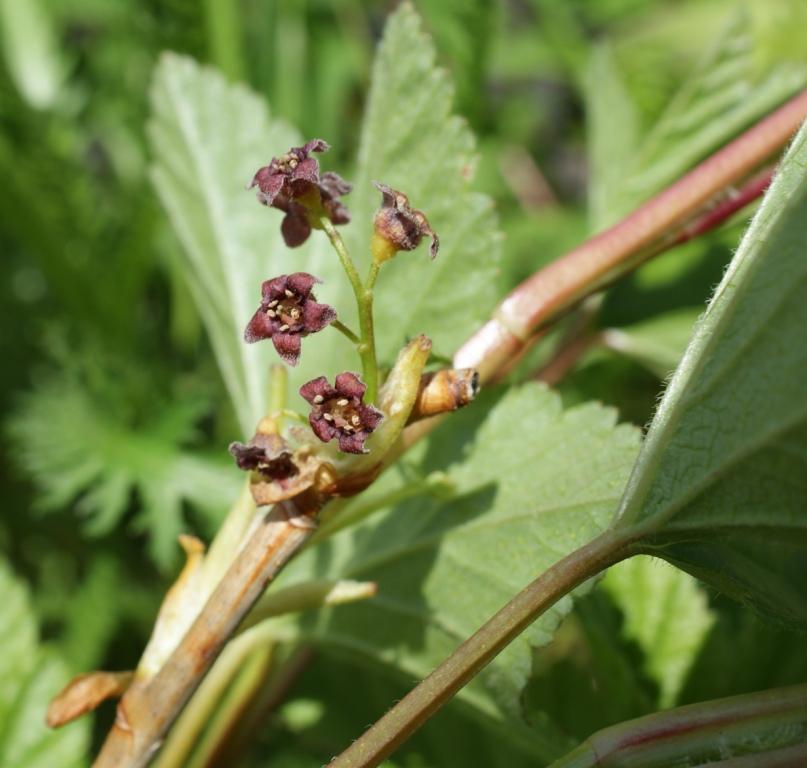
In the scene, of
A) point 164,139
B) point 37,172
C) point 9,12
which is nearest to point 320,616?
point 164,139

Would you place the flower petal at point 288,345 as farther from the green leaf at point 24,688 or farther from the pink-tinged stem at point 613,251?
the green leaf at point 24,688

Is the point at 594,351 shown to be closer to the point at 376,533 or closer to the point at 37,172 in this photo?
the point at 376,533

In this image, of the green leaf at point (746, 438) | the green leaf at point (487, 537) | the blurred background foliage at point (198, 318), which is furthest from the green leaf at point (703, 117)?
the green leaf at point (746, 438)

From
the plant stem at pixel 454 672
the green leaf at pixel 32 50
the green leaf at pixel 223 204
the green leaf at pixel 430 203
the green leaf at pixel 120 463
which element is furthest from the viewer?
the green leaf at pixel 32 50

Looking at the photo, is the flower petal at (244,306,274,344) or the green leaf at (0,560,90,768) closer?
the flower petal at (244,306,274,344)

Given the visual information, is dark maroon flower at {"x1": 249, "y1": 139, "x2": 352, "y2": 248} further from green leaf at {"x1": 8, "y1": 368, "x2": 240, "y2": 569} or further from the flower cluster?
green leaf at {"x1": 8, "y1": 368, "x2": 240, "y2": 569}

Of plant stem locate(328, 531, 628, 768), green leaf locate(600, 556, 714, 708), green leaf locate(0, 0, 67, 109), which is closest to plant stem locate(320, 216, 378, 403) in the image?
plant stem locate(328, 531, 628, 768)

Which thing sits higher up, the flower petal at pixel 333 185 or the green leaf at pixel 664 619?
the green leaf at pixel 664 619

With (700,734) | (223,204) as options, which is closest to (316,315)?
(700,734)
